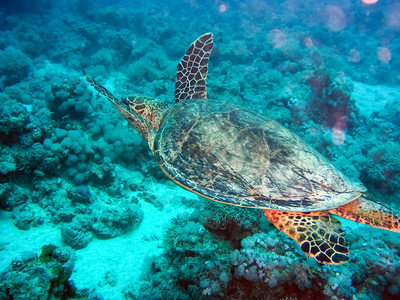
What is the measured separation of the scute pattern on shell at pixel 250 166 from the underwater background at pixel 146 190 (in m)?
0.75

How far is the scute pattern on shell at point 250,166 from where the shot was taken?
7.49 ft

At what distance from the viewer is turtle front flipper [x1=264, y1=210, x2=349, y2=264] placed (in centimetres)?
202

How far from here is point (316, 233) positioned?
218 centimetres

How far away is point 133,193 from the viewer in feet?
14.5

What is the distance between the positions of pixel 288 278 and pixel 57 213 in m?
3.67

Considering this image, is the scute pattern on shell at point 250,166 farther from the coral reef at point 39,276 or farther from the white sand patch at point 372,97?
the white sand patch at point 372,97

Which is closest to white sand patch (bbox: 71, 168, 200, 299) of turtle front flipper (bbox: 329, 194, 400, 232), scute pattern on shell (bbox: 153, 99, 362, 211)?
scute pattern on shell (bbox: 153, 99, 362, 211)

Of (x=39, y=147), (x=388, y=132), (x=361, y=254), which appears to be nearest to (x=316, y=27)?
(x=388, y=132)

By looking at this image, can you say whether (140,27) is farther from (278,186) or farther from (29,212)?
(278,186)

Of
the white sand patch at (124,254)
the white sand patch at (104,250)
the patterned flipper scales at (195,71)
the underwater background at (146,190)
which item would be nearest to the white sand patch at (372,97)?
the underwater background at (146,190)

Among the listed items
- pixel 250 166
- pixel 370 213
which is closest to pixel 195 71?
pixel 250 166

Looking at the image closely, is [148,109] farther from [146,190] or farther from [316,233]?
[316,233]

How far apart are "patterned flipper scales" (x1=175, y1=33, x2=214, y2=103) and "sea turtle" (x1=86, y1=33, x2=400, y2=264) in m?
1.52

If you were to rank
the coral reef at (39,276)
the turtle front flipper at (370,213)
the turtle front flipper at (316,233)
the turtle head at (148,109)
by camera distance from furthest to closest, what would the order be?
1. the turtle head at (148,109)
2. the turtle front flipper at (370,213)
3. the turtle front flipper at (316,233)
4. the coral reef at (39,276)
